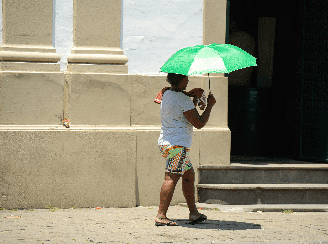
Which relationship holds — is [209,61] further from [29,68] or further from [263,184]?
[29,68]

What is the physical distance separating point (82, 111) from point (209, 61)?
2.29 m

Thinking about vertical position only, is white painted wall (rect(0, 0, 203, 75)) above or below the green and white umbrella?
above

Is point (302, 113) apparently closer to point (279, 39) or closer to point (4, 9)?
point (279, 39)

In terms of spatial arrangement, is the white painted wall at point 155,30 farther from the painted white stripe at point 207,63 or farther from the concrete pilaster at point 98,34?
the painted white stripe at point 207,63

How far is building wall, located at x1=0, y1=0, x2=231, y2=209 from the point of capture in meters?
6.20

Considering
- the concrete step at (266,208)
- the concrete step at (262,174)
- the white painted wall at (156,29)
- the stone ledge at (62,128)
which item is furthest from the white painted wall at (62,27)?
the concrete step at (266,208)

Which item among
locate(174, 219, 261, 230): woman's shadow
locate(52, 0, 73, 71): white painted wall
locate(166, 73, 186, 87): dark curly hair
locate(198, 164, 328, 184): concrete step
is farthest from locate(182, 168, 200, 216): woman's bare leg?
locate(52, 0, 73, 71): white painted wall

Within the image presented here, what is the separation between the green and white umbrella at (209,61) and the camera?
475 centimetres

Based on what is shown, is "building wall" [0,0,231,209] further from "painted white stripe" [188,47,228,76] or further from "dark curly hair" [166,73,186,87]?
"painted white stripe" [188,47,228,76]

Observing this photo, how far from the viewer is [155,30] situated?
6.77 meters

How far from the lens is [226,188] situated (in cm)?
650

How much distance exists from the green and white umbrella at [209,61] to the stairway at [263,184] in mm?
2189

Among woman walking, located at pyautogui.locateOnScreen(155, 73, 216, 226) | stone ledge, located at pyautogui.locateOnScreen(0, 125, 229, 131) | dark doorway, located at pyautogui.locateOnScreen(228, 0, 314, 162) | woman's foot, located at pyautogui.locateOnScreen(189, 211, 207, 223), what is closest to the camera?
woman walking, located at pyautogui.locateOnScreen(155, 73, 216, 226)

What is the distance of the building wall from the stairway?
25 cm
